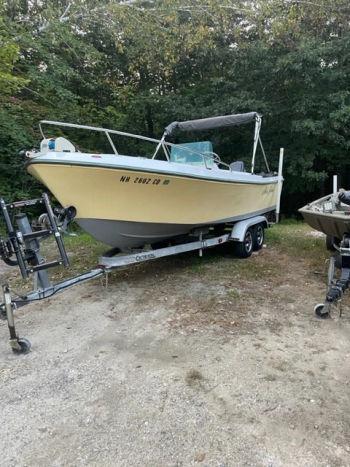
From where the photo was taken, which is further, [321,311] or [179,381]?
[321,311]

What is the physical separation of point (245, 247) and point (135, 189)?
2.33 meters

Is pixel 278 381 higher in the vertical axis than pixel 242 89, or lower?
lower

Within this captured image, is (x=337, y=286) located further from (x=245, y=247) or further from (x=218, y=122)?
(x=218, y=122)

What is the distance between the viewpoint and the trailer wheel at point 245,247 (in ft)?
18.7

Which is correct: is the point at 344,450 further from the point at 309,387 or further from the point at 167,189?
the point at 167,189

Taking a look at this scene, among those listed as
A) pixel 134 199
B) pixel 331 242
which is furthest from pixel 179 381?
pixel 331 242

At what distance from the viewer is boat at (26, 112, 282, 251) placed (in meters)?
3.70

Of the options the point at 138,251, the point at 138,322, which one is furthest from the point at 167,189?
the point at 138,322

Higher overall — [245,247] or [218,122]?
[218,122]

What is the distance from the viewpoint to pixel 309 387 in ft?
8.39

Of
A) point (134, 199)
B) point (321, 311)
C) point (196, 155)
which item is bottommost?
point (321, 311)

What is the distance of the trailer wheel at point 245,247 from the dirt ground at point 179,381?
49.3 inches

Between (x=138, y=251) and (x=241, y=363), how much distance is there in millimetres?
2199

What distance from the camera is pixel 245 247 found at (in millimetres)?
5746
